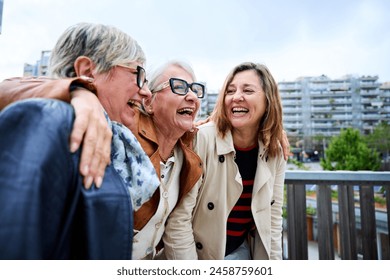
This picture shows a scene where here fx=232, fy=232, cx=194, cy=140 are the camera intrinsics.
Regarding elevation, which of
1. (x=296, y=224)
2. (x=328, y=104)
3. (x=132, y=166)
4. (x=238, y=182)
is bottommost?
(x=296, y=224)

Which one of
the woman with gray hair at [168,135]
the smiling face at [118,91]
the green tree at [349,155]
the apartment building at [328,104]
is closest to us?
the smiling face at [118,91]

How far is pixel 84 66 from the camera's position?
807 mm

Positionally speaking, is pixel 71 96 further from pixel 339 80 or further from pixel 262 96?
pixel 339 80

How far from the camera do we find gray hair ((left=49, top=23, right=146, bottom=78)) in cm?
80

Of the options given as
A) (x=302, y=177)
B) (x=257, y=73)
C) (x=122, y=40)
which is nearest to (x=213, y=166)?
(x=257, y=73)

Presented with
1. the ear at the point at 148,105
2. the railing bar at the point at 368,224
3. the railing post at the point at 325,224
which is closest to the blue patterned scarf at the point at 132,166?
the ear at the point at 148,105

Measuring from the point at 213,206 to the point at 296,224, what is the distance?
93 cm

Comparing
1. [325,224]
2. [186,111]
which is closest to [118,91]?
[186,111]

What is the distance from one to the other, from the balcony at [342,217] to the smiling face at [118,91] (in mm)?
1268

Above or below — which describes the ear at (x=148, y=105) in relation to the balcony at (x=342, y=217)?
above

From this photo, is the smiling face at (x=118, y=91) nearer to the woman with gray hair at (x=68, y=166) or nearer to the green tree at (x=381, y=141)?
the woman with gray hair at (x=68, y=166)

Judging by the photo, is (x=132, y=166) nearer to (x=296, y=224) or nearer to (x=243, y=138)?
(x=243, y=138)

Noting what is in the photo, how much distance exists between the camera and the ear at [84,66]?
792 millimetres

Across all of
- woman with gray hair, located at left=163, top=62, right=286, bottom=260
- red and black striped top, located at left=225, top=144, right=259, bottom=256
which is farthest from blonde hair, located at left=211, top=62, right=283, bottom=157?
red and black striped top, located at left=225, top=144, right=259, bottom=256
